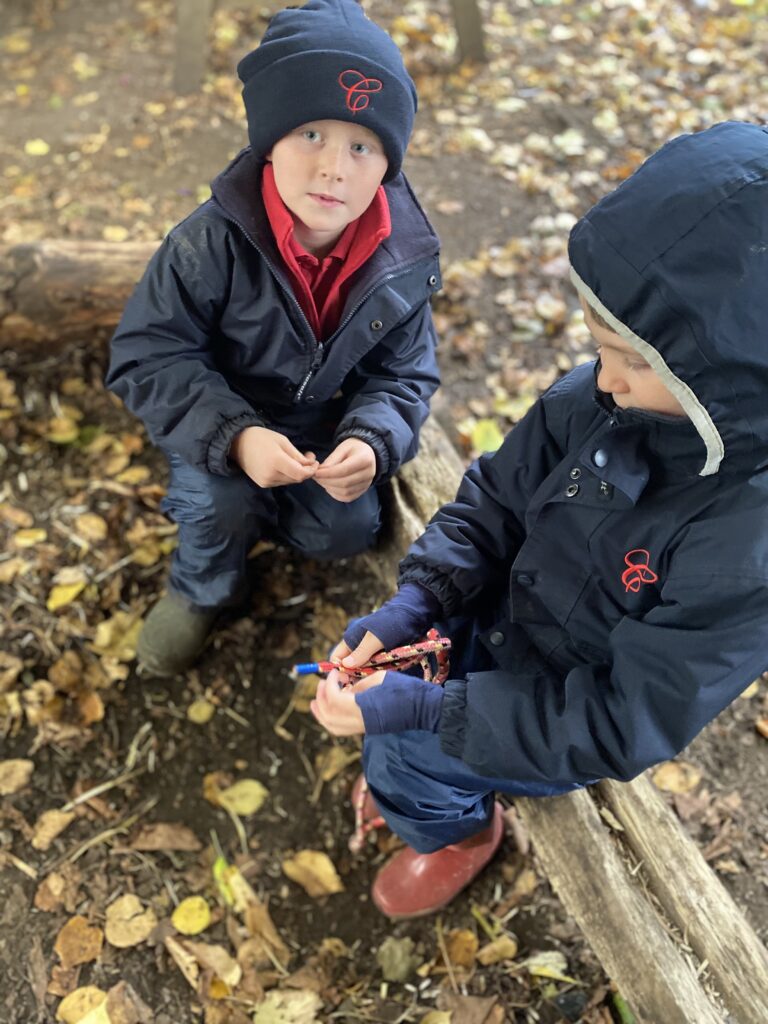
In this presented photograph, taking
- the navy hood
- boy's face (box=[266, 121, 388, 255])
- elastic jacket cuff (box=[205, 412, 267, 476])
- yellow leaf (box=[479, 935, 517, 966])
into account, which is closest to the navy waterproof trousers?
elastic jacket cuff (box=[205, 412, 267, 476])

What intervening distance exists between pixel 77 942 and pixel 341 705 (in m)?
1.05

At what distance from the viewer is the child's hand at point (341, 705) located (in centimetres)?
180

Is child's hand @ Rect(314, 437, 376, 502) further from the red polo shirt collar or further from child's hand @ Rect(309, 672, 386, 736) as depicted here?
child's hand @ Rect(309, 672, 386, 736)

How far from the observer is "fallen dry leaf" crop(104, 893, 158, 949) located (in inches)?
90.3

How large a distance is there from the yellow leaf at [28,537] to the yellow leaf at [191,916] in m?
1.24

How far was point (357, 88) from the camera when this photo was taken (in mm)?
1907

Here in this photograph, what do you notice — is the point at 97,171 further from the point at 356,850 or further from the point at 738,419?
the point at 738,419

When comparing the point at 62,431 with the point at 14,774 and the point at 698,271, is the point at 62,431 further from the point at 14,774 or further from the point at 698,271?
the point at 698,271

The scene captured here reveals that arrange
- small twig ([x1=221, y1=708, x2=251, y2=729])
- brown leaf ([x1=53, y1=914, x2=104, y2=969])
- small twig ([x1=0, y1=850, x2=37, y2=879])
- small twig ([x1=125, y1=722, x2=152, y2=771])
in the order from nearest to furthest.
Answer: brown leaf ([x1=53, y1=914, x2=104, y2=969]), small twig ([x1=0, y1=850, x2=37, y2=879]), small twig ([x1=125, y1=722, x2=152, y2=771]), small twig ([x1=221, y1=708, x2=251, y2=729])

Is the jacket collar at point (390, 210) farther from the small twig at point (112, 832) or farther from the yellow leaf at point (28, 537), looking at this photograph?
the small twig at point (112, 832)

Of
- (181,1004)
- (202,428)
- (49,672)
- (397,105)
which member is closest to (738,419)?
(397,105)

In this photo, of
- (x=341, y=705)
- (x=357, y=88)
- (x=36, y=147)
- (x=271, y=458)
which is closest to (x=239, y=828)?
(x=341, y=705)

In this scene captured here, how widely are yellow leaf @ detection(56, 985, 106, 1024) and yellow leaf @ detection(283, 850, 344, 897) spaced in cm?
53

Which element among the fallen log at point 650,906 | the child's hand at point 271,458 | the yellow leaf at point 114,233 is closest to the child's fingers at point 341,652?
the child's hand at point 271,458
